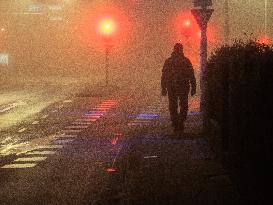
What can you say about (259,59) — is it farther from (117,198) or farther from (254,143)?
(117,198)

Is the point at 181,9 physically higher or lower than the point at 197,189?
higher

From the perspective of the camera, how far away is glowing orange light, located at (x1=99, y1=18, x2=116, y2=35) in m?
29.7

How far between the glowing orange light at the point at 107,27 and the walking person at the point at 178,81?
15206mm

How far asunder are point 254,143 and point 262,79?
80 cm

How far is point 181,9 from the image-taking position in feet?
236

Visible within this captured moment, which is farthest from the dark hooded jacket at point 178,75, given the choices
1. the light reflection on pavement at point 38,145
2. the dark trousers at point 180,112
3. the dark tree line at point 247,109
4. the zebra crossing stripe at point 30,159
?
the zebra crossing stripe at point 30,159

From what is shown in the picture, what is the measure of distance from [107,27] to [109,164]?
19281mm

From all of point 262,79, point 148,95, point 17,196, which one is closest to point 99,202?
point 17,196

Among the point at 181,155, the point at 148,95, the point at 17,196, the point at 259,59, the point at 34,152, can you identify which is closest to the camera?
the point at 259,59

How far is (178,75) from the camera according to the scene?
14.7 meters

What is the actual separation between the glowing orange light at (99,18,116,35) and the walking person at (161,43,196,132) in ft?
49.9

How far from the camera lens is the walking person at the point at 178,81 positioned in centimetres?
1467

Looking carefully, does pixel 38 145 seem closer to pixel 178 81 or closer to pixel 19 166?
pixel 19 166

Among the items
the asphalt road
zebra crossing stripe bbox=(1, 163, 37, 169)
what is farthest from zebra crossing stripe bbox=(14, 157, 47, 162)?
zebra crossing stripe bbox=(1, 163, 37, 169)
